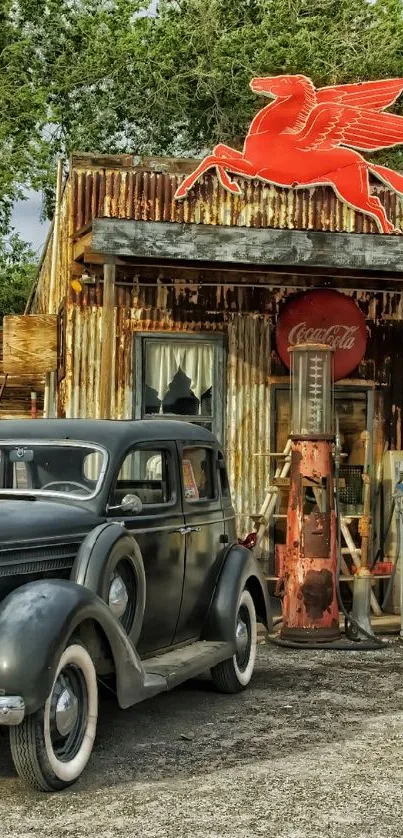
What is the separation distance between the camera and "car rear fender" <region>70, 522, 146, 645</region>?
6039 mm

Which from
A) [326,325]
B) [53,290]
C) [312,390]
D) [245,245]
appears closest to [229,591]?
[312,390]

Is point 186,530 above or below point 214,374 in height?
below

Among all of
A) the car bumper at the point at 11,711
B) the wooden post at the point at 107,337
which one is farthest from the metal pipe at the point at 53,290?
the car bumper at the point at 11,711

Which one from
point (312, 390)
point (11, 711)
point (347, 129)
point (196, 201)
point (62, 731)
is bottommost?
point (62, 731)

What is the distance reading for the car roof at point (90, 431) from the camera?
709 cm

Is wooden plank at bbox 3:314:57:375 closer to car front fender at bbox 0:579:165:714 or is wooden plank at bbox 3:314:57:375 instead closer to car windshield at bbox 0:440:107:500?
car windshield at bbox 0:440:107:500

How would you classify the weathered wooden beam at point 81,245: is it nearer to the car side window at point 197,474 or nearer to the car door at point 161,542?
the car side window at point 197,474

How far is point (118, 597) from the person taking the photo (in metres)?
6.36

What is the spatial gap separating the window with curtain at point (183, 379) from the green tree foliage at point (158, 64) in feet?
56.4

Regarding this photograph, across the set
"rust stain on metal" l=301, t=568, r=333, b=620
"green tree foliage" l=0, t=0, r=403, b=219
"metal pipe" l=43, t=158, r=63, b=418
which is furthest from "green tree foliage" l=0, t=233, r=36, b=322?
"rust stain on metal" l=301, t=568, r=333, b=620

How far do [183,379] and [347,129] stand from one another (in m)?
3.39

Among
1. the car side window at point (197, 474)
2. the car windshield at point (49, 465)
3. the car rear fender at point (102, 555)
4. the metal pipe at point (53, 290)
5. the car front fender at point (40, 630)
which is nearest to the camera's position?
the car front fender at point (40, 630)

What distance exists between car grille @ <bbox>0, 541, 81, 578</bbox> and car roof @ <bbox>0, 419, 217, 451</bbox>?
945 mm

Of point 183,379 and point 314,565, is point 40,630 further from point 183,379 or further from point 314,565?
point 183,379
